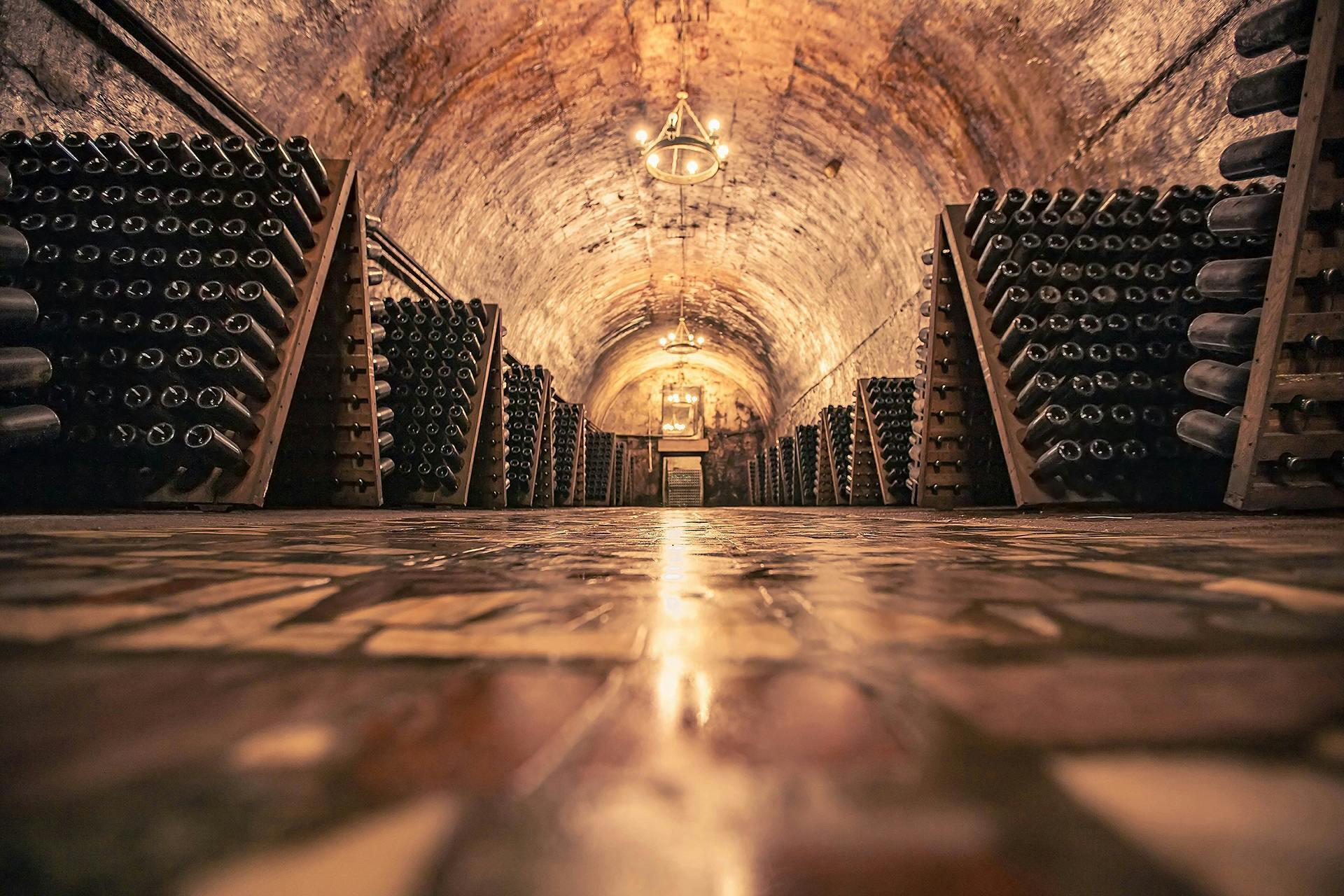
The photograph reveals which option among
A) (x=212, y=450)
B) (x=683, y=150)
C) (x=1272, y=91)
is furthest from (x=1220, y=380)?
(x=683, y=150)

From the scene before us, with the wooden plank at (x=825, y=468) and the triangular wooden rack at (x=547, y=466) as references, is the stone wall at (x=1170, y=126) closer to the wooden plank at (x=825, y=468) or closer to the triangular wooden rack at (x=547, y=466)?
the wooden plank at (x=825, y=468)

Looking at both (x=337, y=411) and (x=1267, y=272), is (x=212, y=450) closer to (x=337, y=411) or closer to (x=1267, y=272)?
(x=337, y=411)

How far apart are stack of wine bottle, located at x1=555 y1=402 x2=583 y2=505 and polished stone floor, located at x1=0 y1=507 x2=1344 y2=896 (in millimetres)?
8410

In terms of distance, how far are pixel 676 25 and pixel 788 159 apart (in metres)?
2.52

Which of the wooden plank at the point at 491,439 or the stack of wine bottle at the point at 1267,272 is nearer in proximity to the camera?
the stack of wine bottle at the point at 1267,272

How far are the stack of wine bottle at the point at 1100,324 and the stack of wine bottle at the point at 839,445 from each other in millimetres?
4413

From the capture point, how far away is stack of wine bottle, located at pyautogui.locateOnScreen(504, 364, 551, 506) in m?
6.44

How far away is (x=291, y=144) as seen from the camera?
10.5 ft

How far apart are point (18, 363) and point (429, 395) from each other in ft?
8.47

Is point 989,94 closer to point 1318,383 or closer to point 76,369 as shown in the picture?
point 1318,383

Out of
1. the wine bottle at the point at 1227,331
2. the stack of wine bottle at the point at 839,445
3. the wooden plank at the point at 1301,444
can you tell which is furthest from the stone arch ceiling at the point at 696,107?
the wooden plank at the point at 1301,444

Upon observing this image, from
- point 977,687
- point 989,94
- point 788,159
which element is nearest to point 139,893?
point 977,687

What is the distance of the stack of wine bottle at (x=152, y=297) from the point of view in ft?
9.19

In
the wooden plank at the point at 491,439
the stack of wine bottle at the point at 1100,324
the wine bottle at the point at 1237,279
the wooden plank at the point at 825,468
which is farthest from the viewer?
the wooden plank at the point at 825,468
